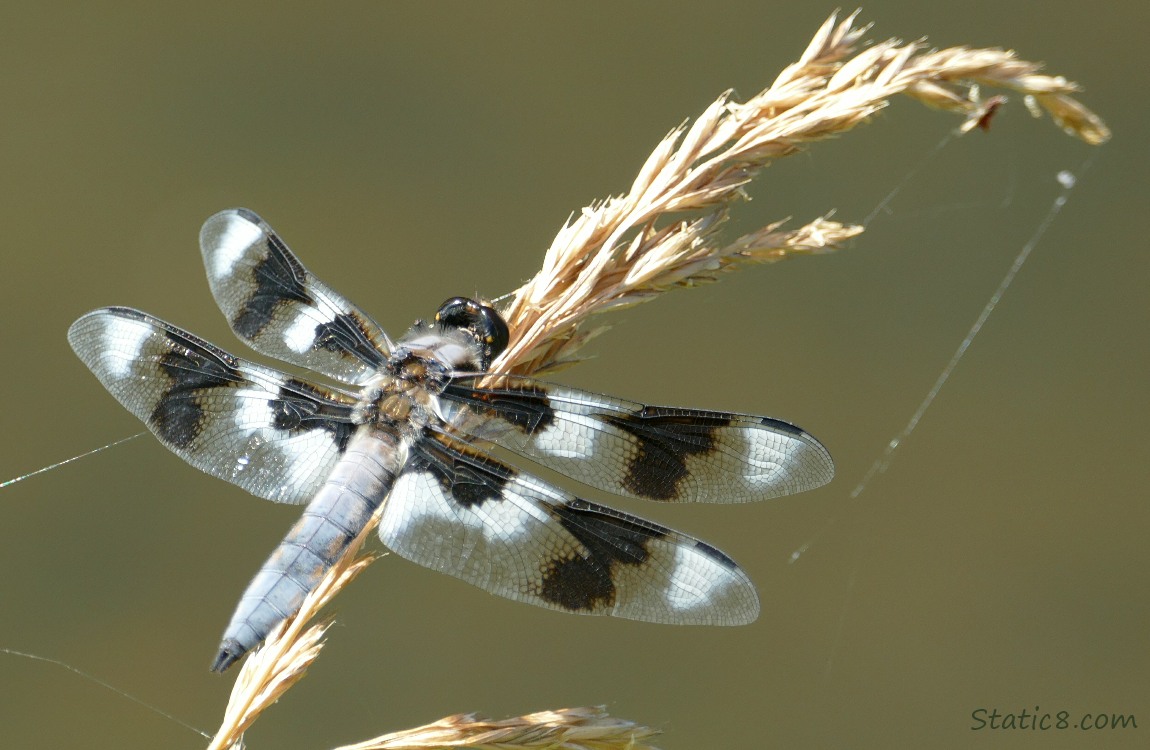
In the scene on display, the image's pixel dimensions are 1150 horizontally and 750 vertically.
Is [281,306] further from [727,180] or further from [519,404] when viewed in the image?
[727,180]

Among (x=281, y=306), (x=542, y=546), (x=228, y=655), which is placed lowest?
(x=228, y=655)

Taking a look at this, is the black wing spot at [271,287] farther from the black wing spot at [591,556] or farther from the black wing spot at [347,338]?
the black wing spot at [591,556]

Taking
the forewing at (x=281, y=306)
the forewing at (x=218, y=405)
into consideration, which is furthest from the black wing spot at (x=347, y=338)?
the forewing at (x=218, y=405)

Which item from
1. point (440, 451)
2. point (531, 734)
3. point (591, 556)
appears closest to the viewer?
point (531, 734)

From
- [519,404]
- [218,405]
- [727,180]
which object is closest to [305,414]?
[218,405]

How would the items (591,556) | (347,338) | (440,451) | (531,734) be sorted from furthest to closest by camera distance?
1. (347,338)
2. (440,451)
3. (591,556)
4. (531,734)

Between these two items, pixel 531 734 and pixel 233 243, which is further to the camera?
pixel 233 243

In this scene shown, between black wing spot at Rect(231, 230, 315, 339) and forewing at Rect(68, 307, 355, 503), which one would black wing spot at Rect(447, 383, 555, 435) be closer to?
forewing at Rect(68, 307, 355, 503)

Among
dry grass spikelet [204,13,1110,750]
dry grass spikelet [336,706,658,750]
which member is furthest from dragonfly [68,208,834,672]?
dry grass spikelet [336,706,658,750]
